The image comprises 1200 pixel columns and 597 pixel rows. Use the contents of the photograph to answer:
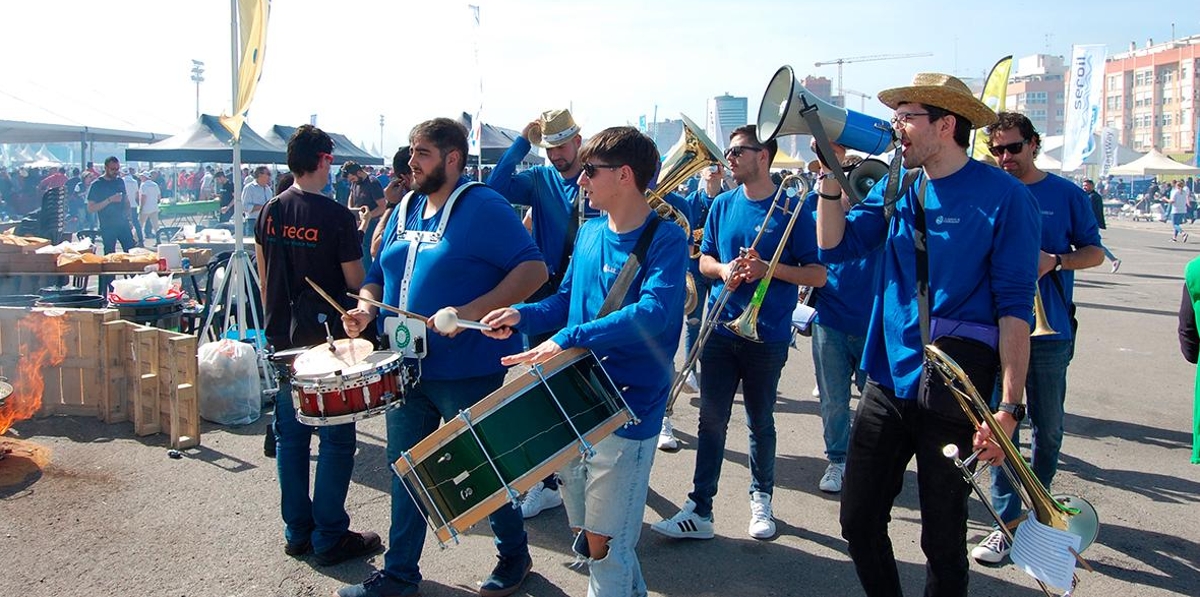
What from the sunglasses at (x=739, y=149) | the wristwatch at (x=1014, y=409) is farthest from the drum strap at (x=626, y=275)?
the sunglasses at (x=739, y=149)

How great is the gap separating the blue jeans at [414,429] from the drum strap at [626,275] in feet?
3.21

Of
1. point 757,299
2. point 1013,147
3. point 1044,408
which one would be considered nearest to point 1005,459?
point 757,299

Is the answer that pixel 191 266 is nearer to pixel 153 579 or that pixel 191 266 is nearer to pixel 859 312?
pixel 153 579

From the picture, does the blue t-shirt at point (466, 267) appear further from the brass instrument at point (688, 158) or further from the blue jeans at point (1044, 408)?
the blue jeans at point (1044, 408)

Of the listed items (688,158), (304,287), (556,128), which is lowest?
(304,287)

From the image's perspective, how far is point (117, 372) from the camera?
6414 mm

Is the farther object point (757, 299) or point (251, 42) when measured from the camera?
point (251, 42)

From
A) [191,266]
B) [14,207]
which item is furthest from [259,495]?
[14,207]

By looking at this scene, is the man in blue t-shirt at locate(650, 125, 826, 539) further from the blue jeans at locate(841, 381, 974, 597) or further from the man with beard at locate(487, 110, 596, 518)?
the blue jeans at locate(841, 381, 974, 597)

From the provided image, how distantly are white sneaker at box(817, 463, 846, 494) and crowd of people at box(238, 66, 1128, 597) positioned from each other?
0.06 ft

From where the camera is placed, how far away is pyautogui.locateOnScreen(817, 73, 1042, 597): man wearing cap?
2828 mm

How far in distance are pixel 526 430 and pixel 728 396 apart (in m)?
1.91

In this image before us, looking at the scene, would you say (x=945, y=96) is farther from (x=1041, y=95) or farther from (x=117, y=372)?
(x=1041, y=95)

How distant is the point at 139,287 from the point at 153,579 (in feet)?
12.6
